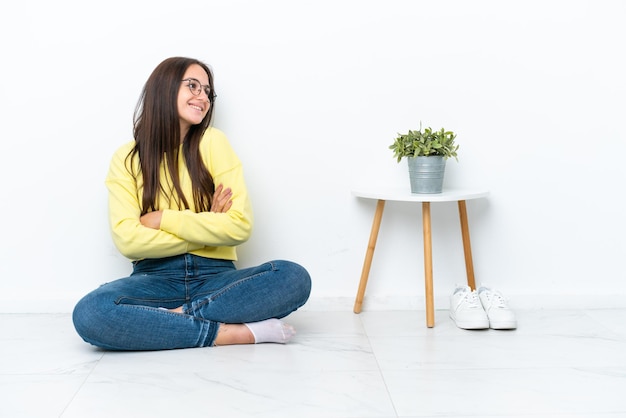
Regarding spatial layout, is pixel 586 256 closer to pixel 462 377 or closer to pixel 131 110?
pixel 462 377

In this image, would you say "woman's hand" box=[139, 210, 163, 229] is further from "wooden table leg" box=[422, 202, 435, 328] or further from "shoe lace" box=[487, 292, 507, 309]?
"shoe lace" box=[487, 292, 507, 309]

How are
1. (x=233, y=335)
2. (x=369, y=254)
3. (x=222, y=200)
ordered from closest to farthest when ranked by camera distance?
(x=233, y=335), (x=222, y=200), (x=369, y=254)

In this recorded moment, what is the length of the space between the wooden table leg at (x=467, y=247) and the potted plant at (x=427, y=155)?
0.12 m

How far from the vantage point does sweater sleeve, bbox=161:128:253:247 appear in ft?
5.97

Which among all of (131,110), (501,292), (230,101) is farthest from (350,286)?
(131,110)

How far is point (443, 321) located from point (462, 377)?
47cm

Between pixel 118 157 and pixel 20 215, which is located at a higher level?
pixel 118 157

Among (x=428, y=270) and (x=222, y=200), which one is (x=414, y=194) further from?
(x=222, y=200)

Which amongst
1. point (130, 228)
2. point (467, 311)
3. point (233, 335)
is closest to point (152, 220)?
point (130, 228)

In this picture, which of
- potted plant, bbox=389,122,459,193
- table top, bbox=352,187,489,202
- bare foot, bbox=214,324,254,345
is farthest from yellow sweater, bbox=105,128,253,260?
potted plant, bbox=389,122,459,193

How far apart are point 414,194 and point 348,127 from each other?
284 mm

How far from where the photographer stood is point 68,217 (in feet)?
6.84

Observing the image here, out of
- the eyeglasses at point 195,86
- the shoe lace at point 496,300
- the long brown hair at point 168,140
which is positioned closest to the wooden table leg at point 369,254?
the shoe lace at point 496,300

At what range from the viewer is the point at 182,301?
1867 millimetres
